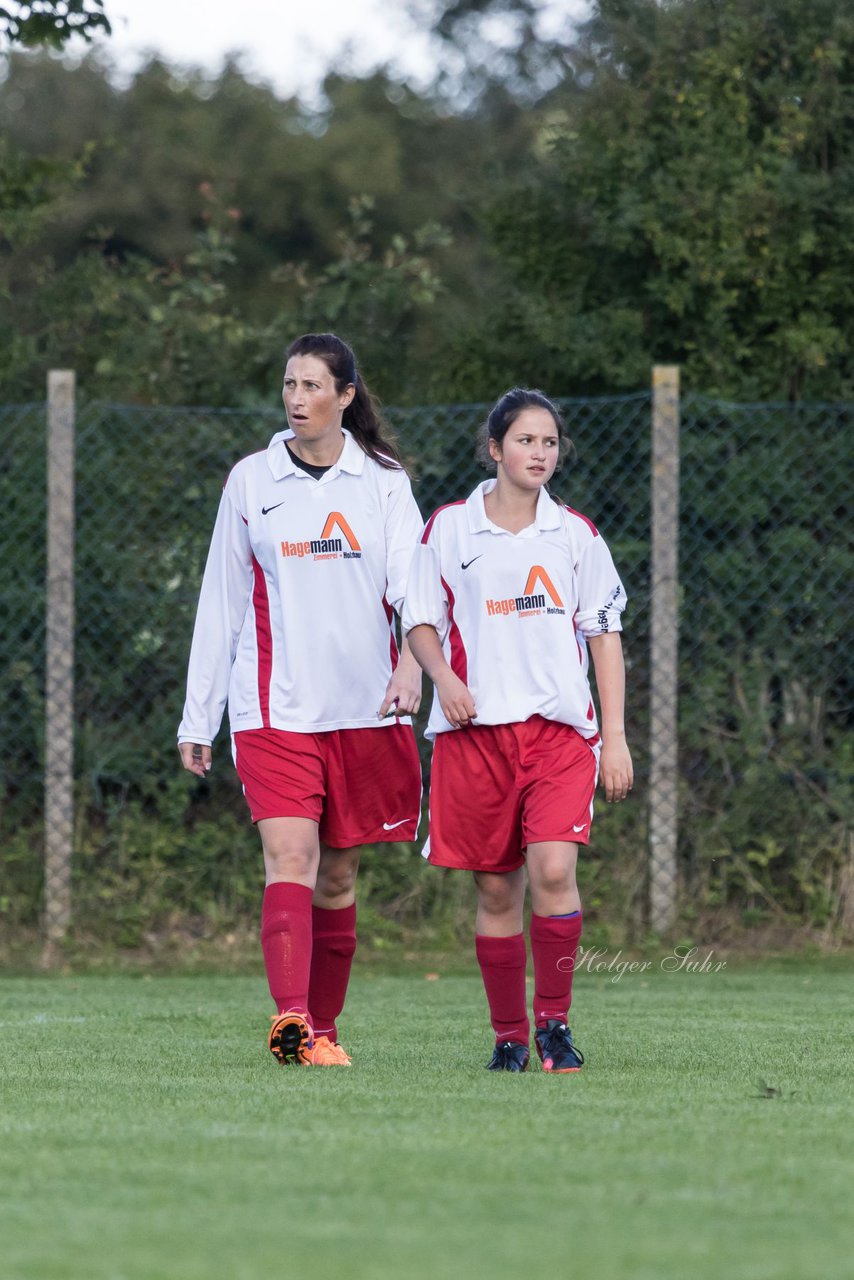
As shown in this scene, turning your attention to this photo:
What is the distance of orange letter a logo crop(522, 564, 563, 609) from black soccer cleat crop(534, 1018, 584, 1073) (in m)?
1.01

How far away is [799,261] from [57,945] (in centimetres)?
422

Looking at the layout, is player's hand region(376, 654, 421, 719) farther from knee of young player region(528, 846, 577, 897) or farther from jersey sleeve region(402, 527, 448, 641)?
knee of young player region(528, 846, 577, 897)

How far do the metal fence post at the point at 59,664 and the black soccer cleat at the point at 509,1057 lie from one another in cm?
333

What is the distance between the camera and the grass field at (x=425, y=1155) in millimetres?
2375

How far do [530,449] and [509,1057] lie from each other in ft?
4.86

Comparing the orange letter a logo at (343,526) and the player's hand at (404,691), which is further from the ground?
the orange letter a logo at (343,526)

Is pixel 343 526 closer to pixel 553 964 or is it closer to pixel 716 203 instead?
pixel 553 964

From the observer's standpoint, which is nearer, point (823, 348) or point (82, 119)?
point (823, 348)

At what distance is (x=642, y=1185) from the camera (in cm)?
281

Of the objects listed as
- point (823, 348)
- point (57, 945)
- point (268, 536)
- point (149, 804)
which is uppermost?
point (823, 348)

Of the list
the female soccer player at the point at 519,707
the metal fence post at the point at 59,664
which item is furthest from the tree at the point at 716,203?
the female soccer player at the point at 519,707

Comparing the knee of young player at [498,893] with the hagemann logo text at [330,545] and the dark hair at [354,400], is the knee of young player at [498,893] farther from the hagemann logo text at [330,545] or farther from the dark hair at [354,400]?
the dark hair at [354,400]

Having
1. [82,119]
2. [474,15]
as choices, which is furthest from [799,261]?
[82,119]

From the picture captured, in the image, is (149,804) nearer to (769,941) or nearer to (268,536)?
(769,941)
